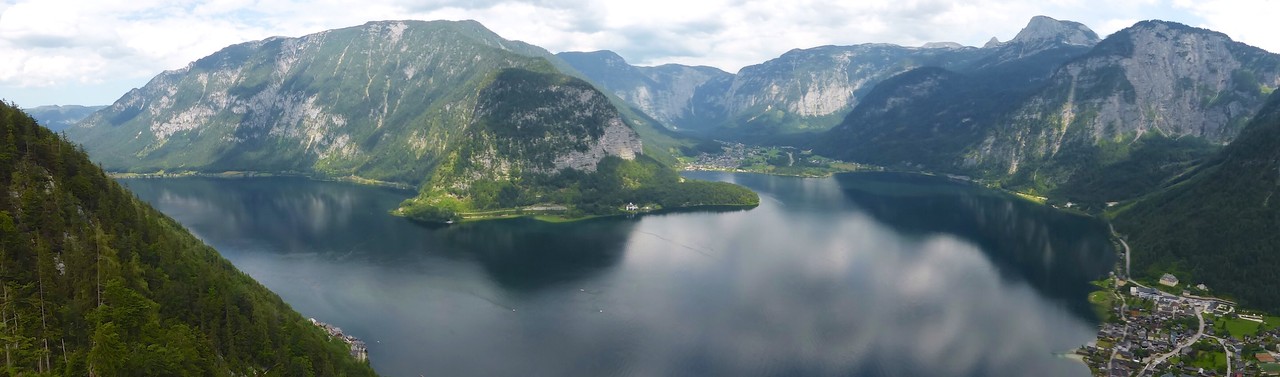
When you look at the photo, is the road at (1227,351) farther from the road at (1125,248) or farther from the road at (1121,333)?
the road at (1125,248)

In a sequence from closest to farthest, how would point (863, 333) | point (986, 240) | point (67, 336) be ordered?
point (67, 336), point (863, 333), point (986, 240)

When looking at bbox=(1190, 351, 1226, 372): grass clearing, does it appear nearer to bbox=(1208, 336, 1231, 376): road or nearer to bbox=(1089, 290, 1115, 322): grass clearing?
bbox=(1208, 336, 1231, 376): road

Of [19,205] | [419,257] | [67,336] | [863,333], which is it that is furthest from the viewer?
[419,257]

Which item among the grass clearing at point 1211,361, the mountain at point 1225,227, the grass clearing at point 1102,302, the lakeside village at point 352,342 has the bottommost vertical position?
the lakeside village at point 352,342

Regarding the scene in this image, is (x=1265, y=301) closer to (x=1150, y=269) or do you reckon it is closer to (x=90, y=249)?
(x=1150, y=269)

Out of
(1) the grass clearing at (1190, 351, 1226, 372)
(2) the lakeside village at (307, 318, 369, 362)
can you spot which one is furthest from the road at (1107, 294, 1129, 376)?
(2) the lakeside village at (307, 318, 369, 362)

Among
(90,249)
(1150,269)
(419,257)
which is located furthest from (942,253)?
(90,249)

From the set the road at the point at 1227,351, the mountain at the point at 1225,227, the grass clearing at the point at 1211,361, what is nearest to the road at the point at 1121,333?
the grass clearing at the point at 1211,361
